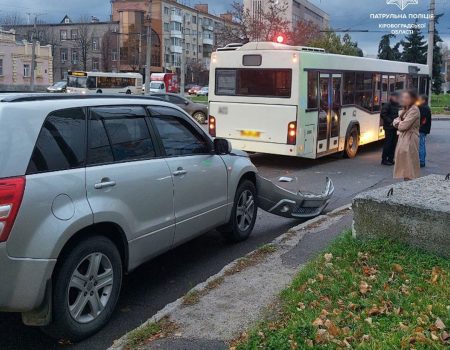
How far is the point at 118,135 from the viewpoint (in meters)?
4.61

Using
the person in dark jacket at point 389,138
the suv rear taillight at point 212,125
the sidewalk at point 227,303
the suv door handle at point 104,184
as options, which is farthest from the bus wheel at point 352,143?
the suv door handle at point 104,184

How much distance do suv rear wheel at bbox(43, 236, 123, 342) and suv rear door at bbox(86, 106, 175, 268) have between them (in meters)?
0.24

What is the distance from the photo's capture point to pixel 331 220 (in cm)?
734

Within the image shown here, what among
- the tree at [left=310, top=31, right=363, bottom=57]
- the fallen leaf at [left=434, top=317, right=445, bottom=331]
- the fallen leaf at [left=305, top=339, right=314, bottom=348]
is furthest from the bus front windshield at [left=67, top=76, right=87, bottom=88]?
the fallen leaf at [left=434, top=317, right=445, bottom=331]

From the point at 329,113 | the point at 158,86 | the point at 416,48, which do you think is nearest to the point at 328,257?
the point at 329,113

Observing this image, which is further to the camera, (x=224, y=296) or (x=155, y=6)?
(x=155, y=6)

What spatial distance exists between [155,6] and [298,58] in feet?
328

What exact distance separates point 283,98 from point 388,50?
61.4 meters

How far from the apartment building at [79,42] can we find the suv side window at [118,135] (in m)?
88.1

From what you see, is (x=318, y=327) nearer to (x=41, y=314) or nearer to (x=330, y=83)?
A: (x=41, y=314)

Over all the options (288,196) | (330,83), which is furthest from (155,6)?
(288,196)

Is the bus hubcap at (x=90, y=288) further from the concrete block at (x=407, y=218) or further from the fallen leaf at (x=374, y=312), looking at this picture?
the concrete block at (x=407, y=218)

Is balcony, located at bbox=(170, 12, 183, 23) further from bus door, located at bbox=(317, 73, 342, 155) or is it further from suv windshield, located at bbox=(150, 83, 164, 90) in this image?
bus door, located at bbox=(317, 73, 342, 155)

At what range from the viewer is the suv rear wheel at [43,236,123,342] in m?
3.84
